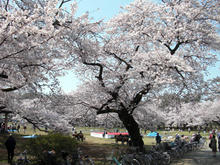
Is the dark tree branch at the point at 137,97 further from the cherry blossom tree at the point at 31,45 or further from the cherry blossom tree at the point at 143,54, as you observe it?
the cherry blossom tree at the point at 31,45

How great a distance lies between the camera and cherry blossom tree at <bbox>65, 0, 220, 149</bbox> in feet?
40.6

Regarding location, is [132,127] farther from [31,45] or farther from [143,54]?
[31,45]

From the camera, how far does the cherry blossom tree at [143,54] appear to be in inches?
488

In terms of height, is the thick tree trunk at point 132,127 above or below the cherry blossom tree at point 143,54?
below

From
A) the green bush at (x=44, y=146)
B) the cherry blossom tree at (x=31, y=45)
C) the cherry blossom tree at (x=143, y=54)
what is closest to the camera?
the cherry blossom tree at (x=31, y=45)

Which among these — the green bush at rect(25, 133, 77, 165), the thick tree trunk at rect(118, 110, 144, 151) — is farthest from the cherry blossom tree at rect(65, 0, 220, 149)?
the green bush at rect(25, 133, 77, 165)

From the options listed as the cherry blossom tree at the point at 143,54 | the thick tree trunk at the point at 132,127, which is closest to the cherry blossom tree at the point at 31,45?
the cherry blossom tree at the point at 143,54

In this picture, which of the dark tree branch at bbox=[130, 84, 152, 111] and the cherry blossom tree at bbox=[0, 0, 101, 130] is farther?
the dark tree branch at bbox=[130, 84, 152, 111]

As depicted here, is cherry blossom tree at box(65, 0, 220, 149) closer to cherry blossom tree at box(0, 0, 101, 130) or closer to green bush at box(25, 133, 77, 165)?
cherry blossom tree at box(0, 0, 101, 130)

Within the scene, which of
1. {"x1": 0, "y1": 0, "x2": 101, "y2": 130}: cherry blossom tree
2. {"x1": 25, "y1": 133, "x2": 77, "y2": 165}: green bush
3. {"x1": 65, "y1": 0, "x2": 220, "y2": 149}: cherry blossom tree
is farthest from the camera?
{"x1": 65, "y1": 0, "x2": 220, "y2": 149}: cherry blossom tree

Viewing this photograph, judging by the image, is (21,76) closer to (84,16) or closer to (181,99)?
(84,16)

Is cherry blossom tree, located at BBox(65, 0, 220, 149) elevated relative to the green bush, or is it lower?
elevated

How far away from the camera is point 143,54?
12977 millimetres

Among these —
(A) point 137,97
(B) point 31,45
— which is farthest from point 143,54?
(B) point 31,45
